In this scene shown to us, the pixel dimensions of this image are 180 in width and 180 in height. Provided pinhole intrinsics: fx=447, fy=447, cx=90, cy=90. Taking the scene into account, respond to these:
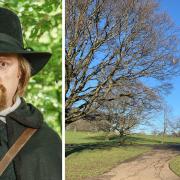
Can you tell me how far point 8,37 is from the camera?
3.27 m

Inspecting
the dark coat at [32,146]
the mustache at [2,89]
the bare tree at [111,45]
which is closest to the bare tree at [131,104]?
the bare tree at [111,45]

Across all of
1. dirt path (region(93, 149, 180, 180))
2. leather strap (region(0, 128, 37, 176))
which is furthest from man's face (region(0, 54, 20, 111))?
dirt path (region(93, 149, 180, 180))

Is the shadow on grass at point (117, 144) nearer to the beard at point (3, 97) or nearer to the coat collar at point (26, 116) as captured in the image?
the coat collar at point (26, 116)

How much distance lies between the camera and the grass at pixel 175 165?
5203 millimetres

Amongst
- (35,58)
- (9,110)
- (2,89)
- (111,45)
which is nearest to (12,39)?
(35,58)

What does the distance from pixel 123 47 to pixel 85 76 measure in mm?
600

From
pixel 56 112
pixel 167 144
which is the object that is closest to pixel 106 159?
pixel 167 144

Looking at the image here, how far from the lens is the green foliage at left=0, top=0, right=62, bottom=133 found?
3.91 m

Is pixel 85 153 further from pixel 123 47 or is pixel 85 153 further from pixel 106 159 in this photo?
pixel 123 47

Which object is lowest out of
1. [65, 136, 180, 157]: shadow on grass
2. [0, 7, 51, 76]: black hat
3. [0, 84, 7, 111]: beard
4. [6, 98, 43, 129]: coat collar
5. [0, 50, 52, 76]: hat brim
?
[65, 136, 180, 157]: shadow on grass

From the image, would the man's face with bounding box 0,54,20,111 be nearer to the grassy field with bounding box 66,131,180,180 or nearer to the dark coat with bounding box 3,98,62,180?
the dark coat with bounding box 3,98,62,180

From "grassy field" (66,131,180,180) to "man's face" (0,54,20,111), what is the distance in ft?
6.49

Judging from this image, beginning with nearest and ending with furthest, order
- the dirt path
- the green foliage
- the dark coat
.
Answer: the dark coat, the green foliage, the dirt path

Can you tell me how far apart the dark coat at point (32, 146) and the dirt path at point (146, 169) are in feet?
5.74
